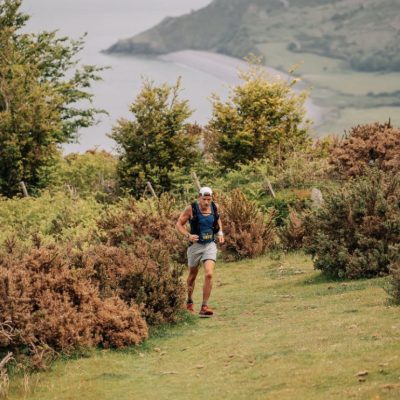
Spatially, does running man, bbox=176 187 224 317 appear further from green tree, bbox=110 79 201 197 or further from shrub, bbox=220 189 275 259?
green tree, bbox=110 79 201 197

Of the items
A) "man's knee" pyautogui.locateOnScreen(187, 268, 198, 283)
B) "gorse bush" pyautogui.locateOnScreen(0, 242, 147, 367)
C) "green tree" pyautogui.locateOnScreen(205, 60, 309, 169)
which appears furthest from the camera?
"green tree" pyautogui.locateOnScreen(205, 60, 309, 169)

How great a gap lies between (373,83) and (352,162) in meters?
169

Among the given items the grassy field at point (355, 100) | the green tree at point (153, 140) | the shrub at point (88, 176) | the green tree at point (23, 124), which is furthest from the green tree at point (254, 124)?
the grassy field at point (355, 100)

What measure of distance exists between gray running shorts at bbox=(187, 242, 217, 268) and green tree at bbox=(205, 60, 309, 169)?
21.5 m

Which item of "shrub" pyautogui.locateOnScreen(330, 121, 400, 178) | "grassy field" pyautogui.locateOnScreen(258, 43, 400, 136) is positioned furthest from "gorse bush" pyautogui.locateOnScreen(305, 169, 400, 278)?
"grassy field" pyautogui.locateOnScreen(258, 43, 400, 136)

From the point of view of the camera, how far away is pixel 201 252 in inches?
603

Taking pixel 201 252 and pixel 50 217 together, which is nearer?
pixel 201 252

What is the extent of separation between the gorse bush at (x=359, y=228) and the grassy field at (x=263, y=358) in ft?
2.77

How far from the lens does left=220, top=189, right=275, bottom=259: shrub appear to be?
22.9 m

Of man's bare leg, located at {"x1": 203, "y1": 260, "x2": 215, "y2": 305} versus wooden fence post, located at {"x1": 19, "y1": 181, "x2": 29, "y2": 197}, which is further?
wooden fence post, located at {"x1": 19, "y1": 181, "x2": 29, "y2": 197}

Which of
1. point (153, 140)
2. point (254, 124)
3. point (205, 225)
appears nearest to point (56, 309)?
point (205, 225)

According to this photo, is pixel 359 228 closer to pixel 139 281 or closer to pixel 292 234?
pixel 292 234

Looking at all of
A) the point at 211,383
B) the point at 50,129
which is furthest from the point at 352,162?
A: the point at 211,383

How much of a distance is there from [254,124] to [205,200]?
23.1 metres
